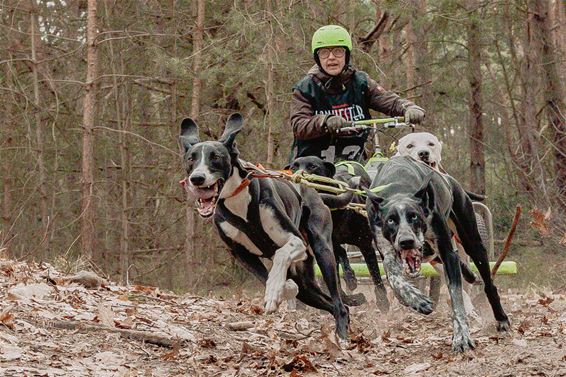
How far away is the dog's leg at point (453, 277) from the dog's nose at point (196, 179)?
60.4 inches

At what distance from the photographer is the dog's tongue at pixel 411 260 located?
613 centimetres

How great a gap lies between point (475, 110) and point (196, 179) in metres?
16.6

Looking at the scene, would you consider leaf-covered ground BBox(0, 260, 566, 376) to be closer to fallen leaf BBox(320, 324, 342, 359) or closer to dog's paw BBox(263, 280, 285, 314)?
fallen leaf BBox(320, 324, 342, 359)

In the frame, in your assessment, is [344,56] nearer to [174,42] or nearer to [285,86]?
[285,86]

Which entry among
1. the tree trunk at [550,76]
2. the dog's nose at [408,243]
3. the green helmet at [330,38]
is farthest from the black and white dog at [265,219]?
the tree trunk at [550,76]

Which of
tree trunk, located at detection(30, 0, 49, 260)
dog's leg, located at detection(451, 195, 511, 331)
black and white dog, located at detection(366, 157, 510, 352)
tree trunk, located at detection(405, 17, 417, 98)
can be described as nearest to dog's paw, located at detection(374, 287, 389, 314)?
dog's leg, located at detection(451, 195, 511, 331)

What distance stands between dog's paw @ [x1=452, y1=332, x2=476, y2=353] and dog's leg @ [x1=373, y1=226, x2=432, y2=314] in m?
0.36

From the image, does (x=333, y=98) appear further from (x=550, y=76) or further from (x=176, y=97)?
(x=550, y=76)

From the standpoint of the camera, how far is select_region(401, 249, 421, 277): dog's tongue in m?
6.13

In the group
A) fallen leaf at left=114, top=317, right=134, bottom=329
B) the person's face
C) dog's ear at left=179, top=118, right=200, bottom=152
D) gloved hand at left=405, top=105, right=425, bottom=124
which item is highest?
the person's face

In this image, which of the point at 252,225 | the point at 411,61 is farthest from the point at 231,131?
the point at 411,61

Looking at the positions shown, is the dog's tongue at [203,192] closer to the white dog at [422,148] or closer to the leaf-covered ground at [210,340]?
the leaf-covered ground at [210,340]

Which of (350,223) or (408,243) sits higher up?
(408,243)

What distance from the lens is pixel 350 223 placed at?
30.1 feet
